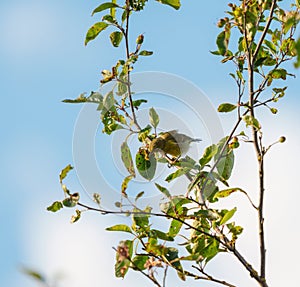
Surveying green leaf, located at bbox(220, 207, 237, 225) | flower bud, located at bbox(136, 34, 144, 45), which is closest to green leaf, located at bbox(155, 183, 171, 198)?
green leaf, located at bbox(220, 207, 237, 225)

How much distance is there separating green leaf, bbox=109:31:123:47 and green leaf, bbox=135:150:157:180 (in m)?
0.62

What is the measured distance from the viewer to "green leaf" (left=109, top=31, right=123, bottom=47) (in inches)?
117

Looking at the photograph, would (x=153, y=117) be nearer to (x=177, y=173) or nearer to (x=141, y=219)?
(x=177, y=173)

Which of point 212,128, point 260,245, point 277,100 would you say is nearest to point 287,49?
point 277,100

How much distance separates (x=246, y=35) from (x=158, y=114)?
0.78 m

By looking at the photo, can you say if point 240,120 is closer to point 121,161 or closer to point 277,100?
point 277,100

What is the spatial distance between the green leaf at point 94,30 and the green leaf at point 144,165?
68cm

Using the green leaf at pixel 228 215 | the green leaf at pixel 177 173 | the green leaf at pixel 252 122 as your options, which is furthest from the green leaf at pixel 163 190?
the green leaf at pixel 252 122

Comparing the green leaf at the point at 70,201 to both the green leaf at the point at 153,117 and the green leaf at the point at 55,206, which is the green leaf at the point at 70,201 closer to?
the green leaf at the point at 55,206

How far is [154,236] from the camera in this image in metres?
2.48

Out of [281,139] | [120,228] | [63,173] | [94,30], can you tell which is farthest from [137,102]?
[281,139]

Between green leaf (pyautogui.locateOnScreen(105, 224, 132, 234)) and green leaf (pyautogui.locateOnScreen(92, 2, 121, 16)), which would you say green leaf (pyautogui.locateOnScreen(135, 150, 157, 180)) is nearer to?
green leaf (pyautogui.locateOnScreen(105, 224, 132, 234))

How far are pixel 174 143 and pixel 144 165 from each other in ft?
0.87

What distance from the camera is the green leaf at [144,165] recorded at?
281cm
